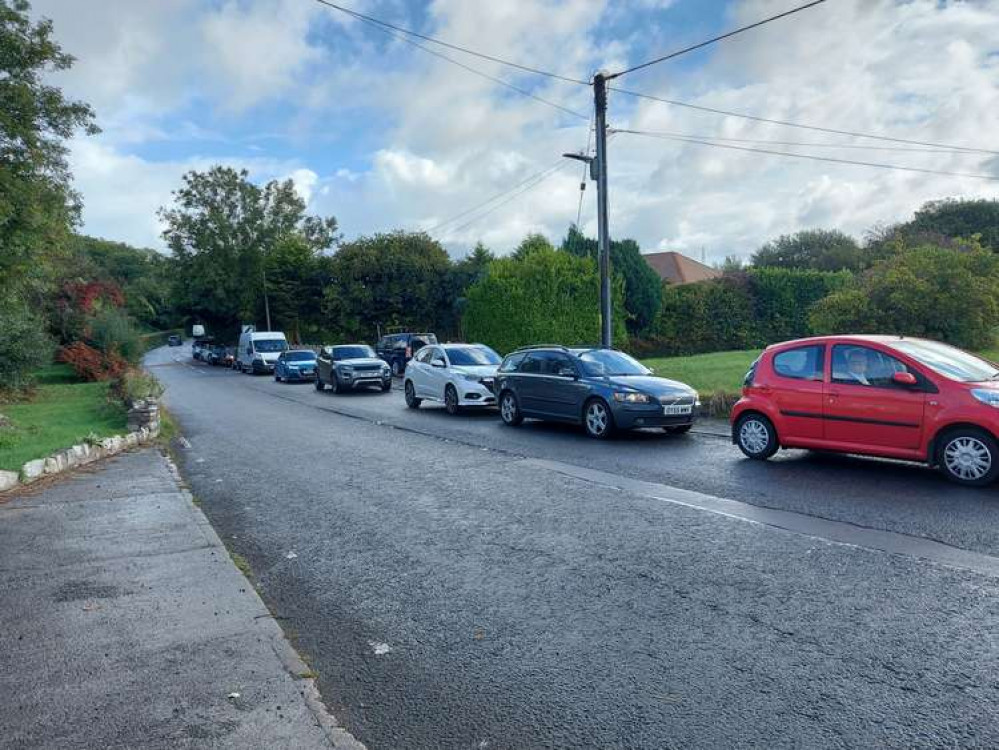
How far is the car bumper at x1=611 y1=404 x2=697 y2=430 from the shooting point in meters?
12.3

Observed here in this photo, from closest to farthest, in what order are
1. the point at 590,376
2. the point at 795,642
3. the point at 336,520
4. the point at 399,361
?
the point at 795,642, the point at 336,520, the point at 590,376, the point at 399,361

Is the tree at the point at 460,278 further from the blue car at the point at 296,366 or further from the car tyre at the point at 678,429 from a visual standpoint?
the car tyre at the point at 678,429

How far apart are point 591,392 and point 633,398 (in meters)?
0.86

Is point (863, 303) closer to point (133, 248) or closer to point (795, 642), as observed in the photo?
point (795, 642)

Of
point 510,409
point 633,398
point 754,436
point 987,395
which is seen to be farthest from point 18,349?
point 987,395

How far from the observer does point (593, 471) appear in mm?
9719

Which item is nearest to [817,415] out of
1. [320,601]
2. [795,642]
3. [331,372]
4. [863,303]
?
[795,642]

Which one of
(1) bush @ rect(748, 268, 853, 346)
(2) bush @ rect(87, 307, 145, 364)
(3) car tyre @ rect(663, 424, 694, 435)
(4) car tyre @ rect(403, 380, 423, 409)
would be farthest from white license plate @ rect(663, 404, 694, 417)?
(1) bush @ rect(748, 268, 853, 346)

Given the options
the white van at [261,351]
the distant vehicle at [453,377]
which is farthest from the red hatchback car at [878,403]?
the white van at [261,351]

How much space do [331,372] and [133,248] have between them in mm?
112689

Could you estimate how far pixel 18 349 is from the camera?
2131 cm

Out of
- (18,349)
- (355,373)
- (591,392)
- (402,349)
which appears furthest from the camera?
(402,349)

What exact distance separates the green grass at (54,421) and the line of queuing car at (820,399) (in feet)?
25.5

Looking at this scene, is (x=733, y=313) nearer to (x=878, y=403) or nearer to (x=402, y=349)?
(x=402, y=349)
